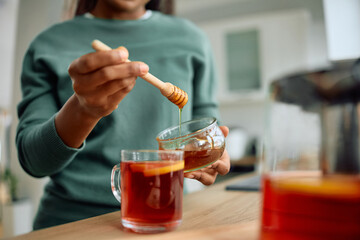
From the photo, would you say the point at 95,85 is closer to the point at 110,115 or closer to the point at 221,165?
the point at 221,165

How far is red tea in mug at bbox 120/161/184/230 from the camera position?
415 millimetres

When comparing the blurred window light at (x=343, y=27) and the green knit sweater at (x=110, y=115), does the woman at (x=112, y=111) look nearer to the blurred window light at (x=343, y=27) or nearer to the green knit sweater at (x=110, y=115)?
the green knit sweater at (x=110, y=115)

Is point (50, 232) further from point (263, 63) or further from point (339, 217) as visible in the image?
point (263, 63)

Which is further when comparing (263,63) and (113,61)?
(263,63)

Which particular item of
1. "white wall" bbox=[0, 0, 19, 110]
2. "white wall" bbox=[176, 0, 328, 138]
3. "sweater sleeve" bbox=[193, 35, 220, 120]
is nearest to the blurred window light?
"sweater sleeve" bbox=[193, 35, 220, 120]

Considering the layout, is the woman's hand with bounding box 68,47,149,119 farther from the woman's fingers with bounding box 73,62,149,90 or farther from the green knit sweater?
the green knit sweater

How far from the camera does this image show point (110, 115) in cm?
87

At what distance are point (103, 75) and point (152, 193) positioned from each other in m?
0.18

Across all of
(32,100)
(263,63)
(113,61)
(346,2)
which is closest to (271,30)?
(263,63)

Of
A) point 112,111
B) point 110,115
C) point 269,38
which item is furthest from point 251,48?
point 112,111

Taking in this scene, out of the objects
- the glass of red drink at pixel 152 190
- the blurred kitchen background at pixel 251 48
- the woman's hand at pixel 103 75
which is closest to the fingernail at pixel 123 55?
the woman's hand at pixel 103 75

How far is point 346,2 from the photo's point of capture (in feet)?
4.65

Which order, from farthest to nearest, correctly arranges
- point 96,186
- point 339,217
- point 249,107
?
point 249,107, point 96,186, point 339,217

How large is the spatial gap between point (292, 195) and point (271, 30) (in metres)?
3.04
